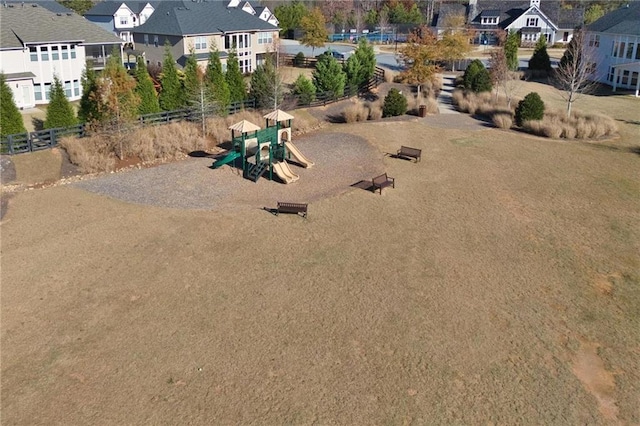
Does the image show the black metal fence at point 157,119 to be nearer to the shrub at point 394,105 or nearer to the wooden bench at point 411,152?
the shrub at point 394,105

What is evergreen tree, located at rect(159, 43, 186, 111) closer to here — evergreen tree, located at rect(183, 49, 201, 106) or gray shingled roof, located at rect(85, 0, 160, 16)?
evergreen tree, located at rect(183, 49, 201, 106)

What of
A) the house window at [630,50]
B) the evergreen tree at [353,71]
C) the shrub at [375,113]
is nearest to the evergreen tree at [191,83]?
the shrub at [375,113]

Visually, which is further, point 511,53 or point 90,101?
point 511,53

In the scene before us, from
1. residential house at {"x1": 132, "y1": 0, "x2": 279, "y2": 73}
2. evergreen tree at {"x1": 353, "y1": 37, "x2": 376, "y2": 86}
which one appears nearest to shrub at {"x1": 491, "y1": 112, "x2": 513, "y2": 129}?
evergreen tree at {"x1": 353, "y1": 37, "x2": 376, "y2": 86}

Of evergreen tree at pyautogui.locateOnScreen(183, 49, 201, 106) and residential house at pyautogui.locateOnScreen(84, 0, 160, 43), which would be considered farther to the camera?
residential house at pyautogui.locateOnScreen(84, 0, 160, 43)

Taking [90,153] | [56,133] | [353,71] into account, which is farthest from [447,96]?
[56,133]

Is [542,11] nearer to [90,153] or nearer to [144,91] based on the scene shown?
[144,91]
